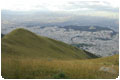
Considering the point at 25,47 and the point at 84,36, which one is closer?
the point at 25,47

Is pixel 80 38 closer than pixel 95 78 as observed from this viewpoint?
No

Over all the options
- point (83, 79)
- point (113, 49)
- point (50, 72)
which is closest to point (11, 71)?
point (50, 72)

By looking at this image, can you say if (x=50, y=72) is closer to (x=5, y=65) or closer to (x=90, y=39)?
(x=5, y=65)

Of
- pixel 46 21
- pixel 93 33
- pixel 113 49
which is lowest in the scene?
pixel 113 49

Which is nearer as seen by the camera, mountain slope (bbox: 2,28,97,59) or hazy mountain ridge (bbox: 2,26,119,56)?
mountain slope (bbox: 2,28,97,59)

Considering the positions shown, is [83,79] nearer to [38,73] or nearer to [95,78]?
[95,78]

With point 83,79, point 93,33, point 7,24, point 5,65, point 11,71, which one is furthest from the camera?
point 93,33

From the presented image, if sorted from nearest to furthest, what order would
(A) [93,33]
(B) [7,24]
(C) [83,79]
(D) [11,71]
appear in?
(C) [83,79]
(D) [11,71]
(B) [7,24]
(A) [93,33]

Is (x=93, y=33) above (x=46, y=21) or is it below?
below

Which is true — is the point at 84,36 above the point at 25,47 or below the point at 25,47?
above

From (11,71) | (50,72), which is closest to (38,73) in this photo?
(50,72)

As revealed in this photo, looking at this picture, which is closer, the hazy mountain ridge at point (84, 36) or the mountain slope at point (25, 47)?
the mountain slope at point (25, 47)
